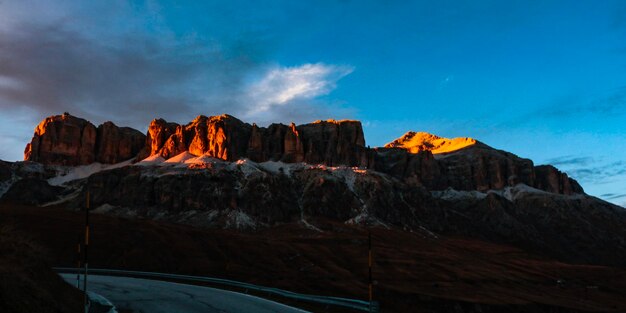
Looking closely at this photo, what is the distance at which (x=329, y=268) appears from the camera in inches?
3312

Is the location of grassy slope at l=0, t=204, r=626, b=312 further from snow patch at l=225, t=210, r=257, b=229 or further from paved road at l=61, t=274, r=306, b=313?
snow patch at l=225, t=210, r=257, b=229

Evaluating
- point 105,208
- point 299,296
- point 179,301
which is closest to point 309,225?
point 105,208

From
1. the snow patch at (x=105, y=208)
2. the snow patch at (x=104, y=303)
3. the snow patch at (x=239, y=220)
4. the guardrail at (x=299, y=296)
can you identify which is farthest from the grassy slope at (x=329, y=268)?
the snow patch at (x=105, y=208)

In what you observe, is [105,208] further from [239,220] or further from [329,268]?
[329,268]

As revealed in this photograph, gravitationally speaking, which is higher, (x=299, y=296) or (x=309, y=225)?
(x=309, y=225)

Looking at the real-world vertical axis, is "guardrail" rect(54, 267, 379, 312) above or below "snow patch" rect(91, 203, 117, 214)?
below

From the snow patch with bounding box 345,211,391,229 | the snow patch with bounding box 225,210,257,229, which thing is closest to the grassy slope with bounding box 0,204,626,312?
the snow patch with bounding box 345,211,391,229

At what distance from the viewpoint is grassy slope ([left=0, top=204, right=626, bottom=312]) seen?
5859 centimetres

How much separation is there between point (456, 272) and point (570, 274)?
4616 cm

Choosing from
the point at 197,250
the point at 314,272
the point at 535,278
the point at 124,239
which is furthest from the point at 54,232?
the point at 535,278

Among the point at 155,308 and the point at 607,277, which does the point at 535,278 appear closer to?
the point at 607,277

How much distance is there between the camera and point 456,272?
101688mm

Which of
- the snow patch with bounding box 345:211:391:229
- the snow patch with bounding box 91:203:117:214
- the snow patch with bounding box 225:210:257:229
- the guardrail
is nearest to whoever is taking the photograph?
the guardrail

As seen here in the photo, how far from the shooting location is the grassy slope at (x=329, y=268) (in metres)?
58.6
